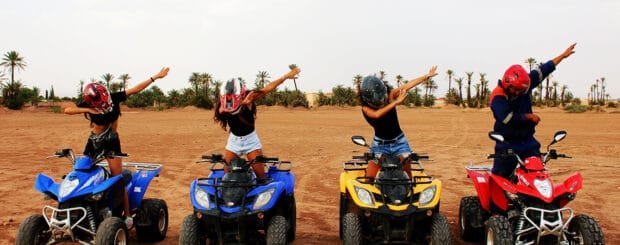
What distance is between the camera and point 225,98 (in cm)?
664

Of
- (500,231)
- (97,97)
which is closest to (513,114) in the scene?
(500,231)

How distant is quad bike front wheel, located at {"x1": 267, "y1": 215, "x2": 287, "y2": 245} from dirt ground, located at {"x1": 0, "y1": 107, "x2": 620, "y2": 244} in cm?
144

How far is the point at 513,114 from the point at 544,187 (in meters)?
1.02

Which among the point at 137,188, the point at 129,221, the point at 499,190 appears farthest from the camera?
the point at 137,188

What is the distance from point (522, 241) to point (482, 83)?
81.3 meters

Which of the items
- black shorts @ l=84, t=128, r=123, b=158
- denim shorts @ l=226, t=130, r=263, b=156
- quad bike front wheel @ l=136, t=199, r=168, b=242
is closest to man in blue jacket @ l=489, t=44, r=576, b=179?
denim shorts @ l=226, t=130, r=263, b=156

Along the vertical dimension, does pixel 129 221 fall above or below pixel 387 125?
below

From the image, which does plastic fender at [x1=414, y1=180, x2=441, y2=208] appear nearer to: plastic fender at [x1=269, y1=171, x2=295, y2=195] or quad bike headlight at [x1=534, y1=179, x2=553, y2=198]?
quad bike headlight at [x1=534, y1=179, x2=553, y2=198]

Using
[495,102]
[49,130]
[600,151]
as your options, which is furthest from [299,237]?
[49,130]

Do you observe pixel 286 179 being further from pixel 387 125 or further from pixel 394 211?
pixel 394 211

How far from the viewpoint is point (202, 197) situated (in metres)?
5.87

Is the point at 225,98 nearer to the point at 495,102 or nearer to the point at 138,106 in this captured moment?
the point at 495,102

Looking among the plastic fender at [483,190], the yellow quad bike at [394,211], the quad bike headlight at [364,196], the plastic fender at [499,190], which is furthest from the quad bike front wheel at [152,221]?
the plastic fender at [499,190]

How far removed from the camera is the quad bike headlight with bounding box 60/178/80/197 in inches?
230
